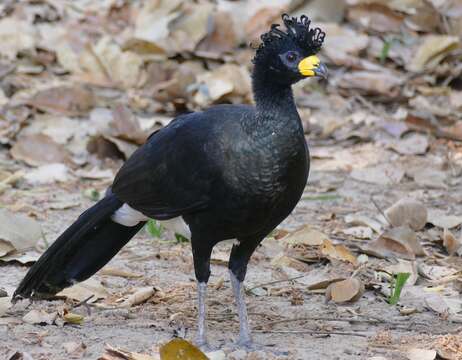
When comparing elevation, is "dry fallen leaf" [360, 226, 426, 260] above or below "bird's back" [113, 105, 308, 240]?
below

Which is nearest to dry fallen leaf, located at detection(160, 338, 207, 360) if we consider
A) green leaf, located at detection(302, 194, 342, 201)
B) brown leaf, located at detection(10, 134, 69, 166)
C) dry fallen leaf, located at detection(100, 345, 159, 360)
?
dry fallen leaf, located at detection(100, 345, 159, 360)

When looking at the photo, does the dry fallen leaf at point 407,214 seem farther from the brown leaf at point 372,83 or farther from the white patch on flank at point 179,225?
the brown leaf at point 372,83

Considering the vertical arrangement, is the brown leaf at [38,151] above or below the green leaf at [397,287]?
below

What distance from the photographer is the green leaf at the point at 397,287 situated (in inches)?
194

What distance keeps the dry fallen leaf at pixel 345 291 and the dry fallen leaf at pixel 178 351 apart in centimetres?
135

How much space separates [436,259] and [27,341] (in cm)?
249

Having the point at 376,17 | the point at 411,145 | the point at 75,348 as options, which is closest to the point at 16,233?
the point at 75,348

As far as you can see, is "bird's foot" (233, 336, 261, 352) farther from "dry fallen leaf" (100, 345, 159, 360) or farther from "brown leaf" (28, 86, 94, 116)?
"brown leaf" (28, 86, 94, 116)

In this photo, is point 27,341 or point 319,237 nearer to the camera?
point 27,341

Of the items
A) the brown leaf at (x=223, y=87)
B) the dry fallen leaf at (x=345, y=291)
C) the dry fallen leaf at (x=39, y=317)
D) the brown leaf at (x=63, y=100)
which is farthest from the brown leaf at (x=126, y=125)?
the dry fallen leaf at (x=39, y=317)

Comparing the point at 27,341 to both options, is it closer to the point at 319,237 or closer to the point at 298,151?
the point at 298,151

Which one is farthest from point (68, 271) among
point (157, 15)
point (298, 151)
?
point (157, 15)

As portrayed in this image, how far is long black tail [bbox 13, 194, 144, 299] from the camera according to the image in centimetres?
485

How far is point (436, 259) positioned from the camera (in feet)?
18.6
